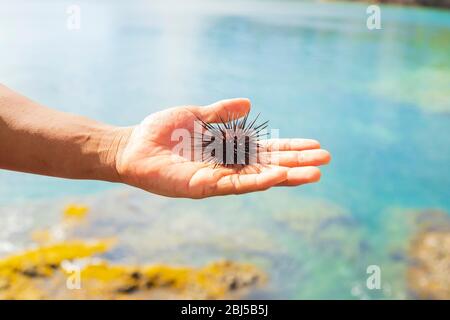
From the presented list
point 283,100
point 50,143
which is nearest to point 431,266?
point 50,143

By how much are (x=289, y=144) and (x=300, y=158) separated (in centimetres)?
18

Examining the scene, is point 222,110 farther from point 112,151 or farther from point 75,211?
point 75,211

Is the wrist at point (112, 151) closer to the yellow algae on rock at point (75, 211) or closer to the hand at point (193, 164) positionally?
the hand at point (193, 164)

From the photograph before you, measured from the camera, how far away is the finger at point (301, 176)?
8.09 ft

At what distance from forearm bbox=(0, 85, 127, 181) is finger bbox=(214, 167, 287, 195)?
2.07 feet

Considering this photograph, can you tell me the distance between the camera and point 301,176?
247 centimetres

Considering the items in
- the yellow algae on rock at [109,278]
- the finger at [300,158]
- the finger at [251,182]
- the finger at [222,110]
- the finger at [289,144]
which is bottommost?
the yellow algae on rock at [109,278]

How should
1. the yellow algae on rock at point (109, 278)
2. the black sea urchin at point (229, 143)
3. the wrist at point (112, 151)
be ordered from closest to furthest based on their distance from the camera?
the wrist at point (112, 151) → the black sea urchin at point (229, 143) → the yellow algae on rock at point (109, 278)

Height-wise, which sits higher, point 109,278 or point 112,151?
point 112,151

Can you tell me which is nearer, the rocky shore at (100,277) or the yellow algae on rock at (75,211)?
the rocky shore at (100,277)

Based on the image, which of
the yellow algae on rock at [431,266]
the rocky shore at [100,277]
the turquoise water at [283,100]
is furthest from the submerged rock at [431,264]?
the rocky shore at [100,277]

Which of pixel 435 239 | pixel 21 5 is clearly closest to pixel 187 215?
pixel 435 239

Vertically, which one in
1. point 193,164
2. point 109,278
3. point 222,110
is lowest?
point 109,278

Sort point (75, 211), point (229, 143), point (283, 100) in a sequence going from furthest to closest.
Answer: point (283, 100) < point (75, 211) < point (229, 143)
